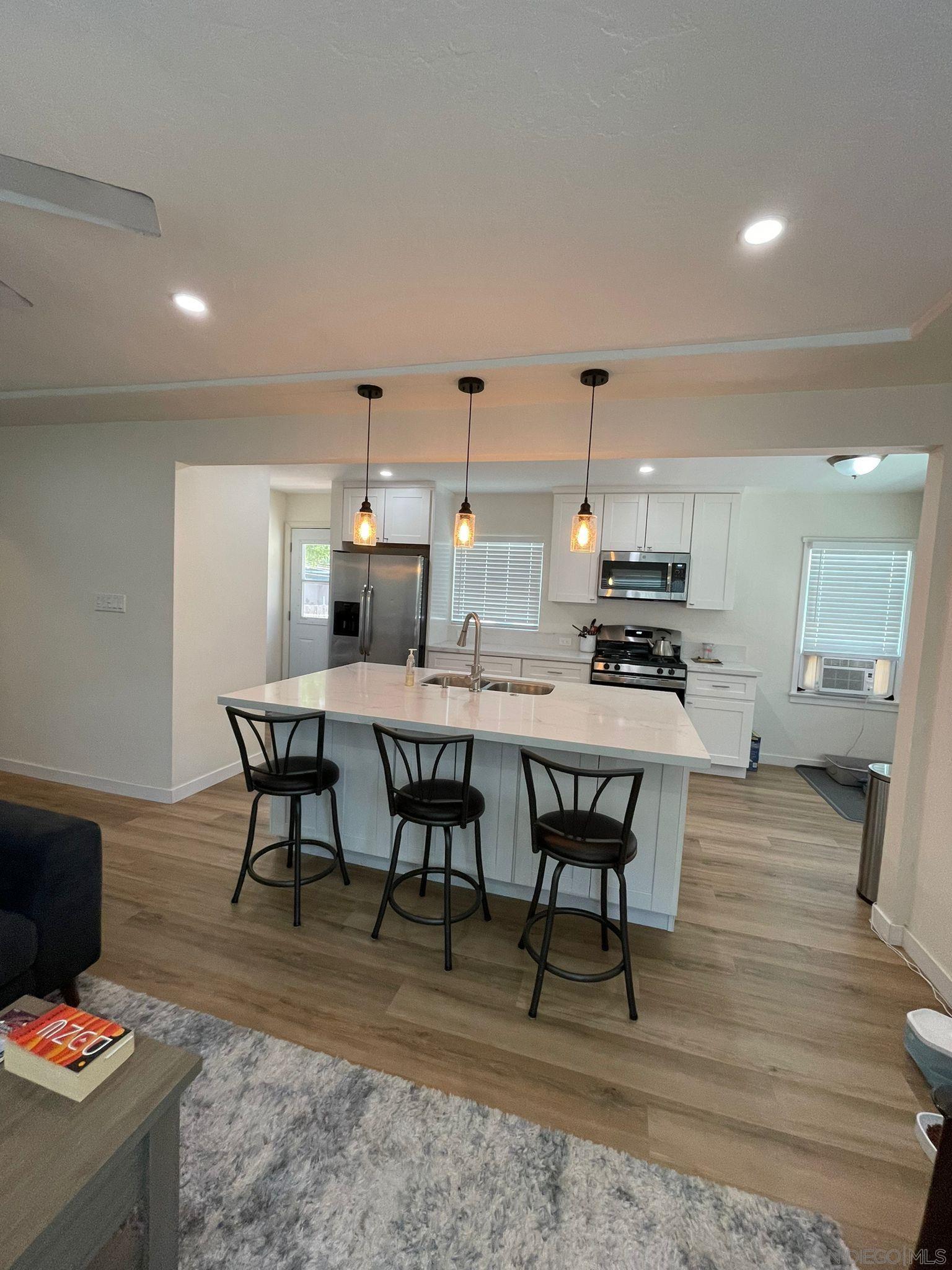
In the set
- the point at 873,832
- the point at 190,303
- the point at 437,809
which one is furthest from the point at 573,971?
the point at 190,303

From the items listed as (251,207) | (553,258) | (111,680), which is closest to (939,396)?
(553,258)

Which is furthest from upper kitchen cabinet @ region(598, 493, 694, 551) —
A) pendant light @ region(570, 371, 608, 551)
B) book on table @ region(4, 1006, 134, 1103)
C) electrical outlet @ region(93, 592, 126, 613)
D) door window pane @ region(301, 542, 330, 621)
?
book on table @ region(4, 1006, 134, 1103)

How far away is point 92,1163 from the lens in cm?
92

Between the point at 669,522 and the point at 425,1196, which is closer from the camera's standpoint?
the point at 425,1196

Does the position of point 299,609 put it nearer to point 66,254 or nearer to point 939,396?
point 66,254

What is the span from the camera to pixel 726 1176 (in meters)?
1.39

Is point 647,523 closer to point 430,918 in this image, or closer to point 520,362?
point 520,362

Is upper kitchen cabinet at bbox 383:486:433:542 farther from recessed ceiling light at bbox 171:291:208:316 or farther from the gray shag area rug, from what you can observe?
→ the gray shag area rug

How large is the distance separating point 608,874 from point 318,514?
5.60 metres

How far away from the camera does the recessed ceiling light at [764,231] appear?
1396 mm

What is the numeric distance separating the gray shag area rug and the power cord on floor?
1.19 m

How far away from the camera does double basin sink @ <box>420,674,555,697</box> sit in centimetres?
316

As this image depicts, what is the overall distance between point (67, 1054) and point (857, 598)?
5.85 meters

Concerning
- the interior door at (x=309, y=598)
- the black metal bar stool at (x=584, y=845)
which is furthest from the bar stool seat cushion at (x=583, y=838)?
the interior door at (x=309, y=598)
